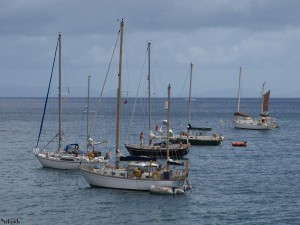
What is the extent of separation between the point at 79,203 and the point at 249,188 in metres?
18.7

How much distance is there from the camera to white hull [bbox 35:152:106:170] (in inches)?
2923

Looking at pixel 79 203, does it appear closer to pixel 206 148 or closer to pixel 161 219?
pixel 161 219

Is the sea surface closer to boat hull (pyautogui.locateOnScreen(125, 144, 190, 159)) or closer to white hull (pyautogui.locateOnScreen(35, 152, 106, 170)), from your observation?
white hull (pyautogui.locateOnScreen(35, 152, 106, 170))

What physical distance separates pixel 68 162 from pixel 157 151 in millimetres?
15432

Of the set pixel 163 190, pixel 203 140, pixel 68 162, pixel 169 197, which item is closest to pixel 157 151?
pixel 68 162

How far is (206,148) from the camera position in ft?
354

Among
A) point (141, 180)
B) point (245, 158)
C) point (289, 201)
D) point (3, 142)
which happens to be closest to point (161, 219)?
point (141, 180)

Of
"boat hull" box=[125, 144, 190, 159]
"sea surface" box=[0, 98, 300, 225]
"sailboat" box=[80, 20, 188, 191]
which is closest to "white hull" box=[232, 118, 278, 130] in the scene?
"sea surface" box=[0, 98, 300, 225]

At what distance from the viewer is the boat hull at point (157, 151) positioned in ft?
284

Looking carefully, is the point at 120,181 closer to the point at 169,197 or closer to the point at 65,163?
the point at 169,197

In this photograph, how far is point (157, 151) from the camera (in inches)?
3410

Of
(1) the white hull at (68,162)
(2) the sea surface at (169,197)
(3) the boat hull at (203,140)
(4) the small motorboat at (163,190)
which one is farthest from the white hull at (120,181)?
(3) the boat hull at (203,140)

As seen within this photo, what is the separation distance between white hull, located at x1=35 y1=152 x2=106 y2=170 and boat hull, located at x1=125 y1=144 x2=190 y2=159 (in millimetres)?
12908

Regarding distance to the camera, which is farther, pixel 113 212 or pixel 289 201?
pixel 289 201
